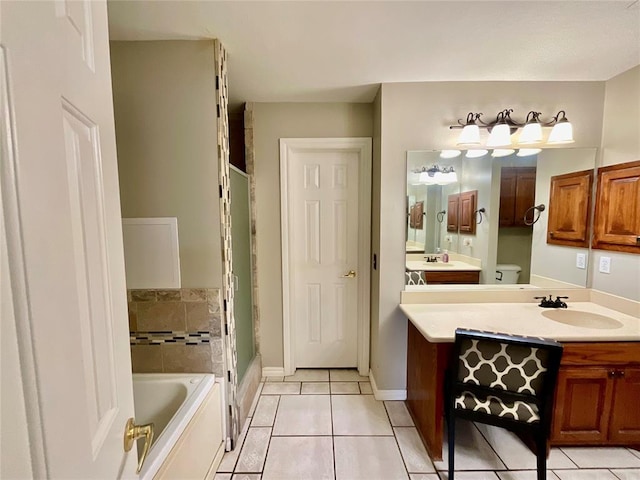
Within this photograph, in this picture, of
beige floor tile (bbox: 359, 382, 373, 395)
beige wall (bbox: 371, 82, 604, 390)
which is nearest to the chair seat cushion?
beige wall (bbox: 371, 82, 604, 390)

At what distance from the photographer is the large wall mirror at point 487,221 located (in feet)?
7.23

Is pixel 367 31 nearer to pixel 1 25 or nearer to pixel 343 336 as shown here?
pixel 1 25

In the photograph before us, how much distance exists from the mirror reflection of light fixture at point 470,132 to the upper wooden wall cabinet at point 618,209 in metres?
0.95

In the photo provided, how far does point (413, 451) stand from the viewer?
183cm

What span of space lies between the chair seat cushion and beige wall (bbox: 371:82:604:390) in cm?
88

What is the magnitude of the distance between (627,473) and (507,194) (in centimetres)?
180

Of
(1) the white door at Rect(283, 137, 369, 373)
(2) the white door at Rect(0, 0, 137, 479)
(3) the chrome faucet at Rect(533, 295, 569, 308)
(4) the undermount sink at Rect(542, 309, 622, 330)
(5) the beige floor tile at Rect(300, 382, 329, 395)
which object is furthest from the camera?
(1) the white door at Rect(283, 137, 369, 373)

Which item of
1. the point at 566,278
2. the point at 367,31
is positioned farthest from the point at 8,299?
the point at 566,278

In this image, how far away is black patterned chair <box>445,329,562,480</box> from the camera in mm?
1422

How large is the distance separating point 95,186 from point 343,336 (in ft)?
8.06

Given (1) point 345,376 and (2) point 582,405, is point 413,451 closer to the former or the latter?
(1) point 345,376

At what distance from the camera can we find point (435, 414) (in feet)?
5.66

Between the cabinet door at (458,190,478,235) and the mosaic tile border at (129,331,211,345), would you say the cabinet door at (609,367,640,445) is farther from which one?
the mosaic tile border at (129,331,211,345)

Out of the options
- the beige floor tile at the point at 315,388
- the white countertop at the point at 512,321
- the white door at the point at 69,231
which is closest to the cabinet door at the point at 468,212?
the white countertop at the point at 512,321
